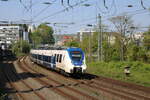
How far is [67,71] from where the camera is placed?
88.1ft

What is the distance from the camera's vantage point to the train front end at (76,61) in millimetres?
26047

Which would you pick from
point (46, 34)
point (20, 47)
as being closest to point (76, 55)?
point (20, 47)

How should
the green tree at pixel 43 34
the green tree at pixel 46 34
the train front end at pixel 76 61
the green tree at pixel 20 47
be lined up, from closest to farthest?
the train front end at pixel 76 61
the green tree at pixel 20 47
the green tree at pixel 43 34
the green tree at pixel 46 34

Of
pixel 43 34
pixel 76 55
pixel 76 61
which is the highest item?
pixel 43 34

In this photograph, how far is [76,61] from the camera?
26.5 metres

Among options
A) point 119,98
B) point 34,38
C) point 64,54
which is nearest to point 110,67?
point 64,54

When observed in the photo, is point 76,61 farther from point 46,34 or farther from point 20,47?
point 46,34

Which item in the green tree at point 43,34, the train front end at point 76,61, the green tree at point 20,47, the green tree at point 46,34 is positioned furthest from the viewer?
the green tree at point 46,34

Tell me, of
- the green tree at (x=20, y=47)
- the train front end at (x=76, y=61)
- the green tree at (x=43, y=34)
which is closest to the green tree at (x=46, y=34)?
the green tree at (x=43, y=34)

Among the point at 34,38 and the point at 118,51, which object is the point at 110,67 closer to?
the point at 118,51

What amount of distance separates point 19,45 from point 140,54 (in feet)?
216

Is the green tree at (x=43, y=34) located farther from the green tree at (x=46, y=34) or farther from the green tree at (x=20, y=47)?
the green tree at (x=20, y=47)

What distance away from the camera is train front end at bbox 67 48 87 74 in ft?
85.5

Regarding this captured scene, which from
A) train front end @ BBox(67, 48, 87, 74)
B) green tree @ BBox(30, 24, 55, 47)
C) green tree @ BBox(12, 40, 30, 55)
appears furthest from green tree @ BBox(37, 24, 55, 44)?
train front end @ BBox(67, 48, 87, 74)
